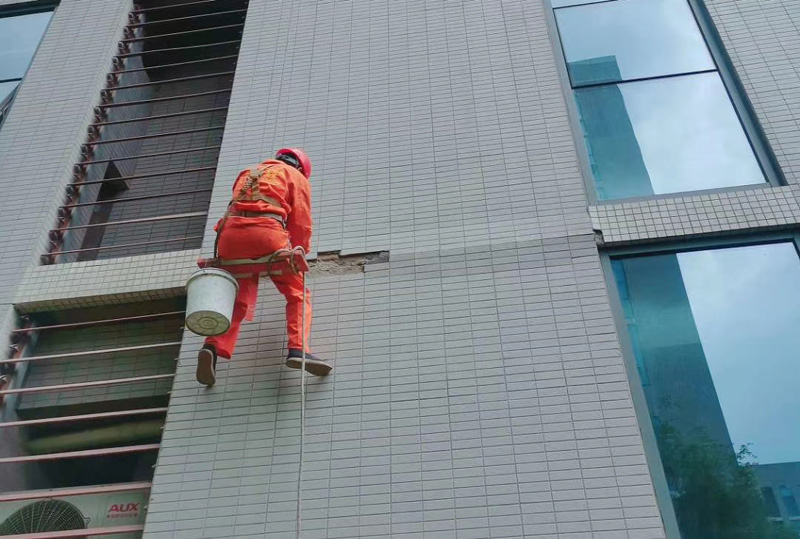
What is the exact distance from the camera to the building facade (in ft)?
15.0

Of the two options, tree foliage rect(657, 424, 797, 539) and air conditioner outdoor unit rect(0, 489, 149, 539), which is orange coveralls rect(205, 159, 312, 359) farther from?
tree foliage rect(657, 424, 797, 539)

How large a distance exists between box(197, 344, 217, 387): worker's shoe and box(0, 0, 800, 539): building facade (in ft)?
0.59

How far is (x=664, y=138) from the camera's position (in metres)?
6.13

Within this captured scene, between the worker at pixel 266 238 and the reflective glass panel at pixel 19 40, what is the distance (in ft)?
15.2

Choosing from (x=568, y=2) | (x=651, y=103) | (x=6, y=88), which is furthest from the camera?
(x=6, y=88)

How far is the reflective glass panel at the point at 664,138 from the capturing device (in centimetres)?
589

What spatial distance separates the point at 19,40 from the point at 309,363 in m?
6.40

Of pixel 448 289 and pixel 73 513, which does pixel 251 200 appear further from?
pixel 73 513

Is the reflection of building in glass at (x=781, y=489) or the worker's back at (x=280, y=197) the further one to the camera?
the worker's back at (x=280, y=197)

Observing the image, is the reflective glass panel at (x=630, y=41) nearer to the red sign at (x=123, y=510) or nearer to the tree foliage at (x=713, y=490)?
the tree foliage at (x=713, y=490)

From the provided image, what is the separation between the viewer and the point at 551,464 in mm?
4516

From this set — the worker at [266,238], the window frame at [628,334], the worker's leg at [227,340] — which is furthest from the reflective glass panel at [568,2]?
the worker's leg at [227,340]

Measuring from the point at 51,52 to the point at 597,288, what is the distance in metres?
6.76

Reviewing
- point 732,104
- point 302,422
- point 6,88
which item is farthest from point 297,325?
point 6,88
